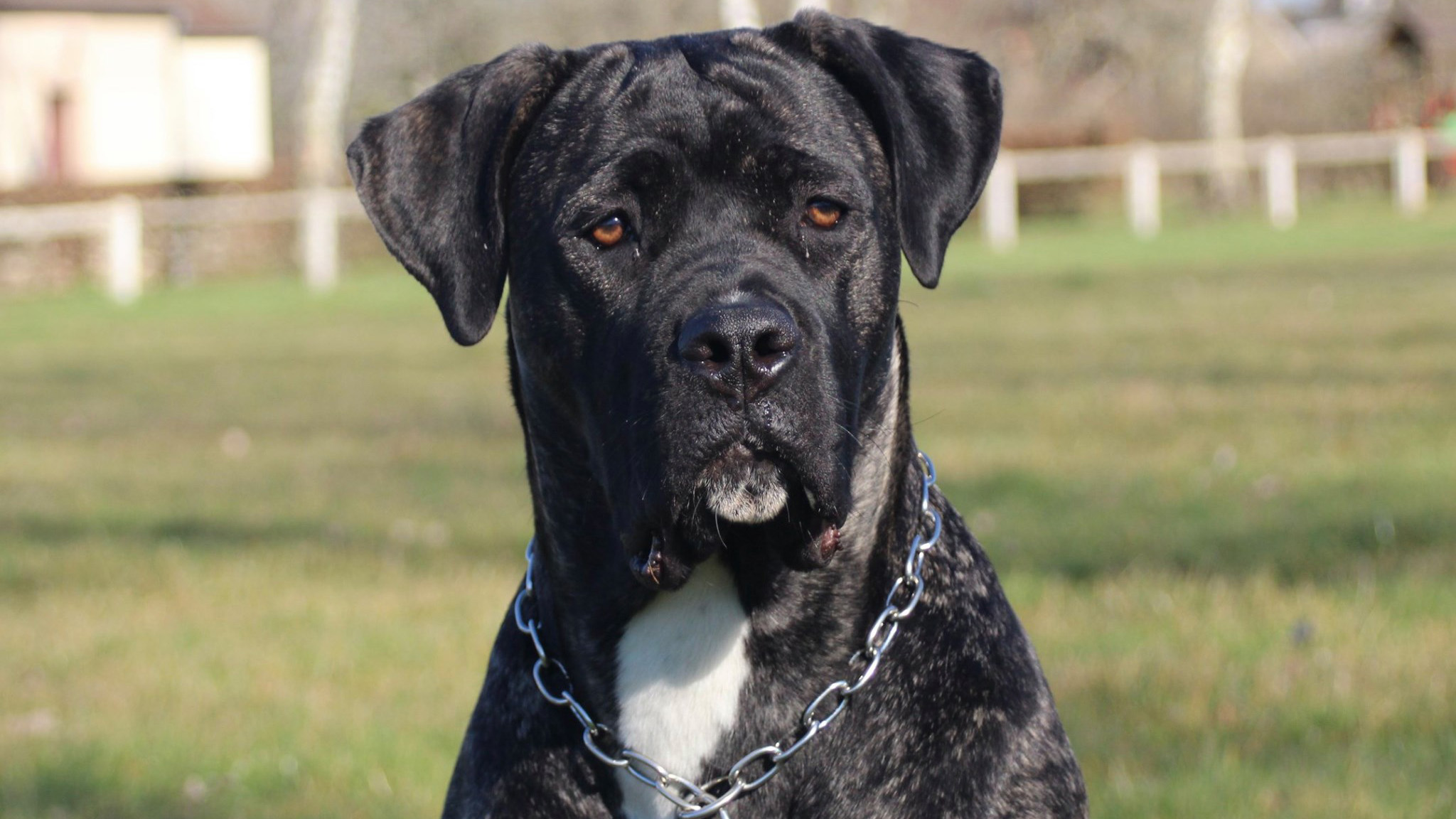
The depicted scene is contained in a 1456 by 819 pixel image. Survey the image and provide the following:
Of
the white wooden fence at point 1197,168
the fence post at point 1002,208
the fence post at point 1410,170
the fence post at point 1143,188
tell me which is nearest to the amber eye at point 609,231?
the white wooden fence at point 1197,168

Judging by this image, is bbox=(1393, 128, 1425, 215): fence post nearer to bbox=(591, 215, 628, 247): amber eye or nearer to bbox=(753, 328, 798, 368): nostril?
bbox=(591, 215, 628, 247): amber eye

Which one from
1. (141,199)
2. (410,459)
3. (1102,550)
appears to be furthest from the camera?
(141,199)

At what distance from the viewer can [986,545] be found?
7.00m

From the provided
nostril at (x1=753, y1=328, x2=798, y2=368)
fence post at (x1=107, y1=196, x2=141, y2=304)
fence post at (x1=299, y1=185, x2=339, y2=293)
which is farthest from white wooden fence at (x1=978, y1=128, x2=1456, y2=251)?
nostril at (x1=753, y1=328, x2=798, y2=368)

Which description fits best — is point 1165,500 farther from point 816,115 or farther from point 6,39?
point 6,39

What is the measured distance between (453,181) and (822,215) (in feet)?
2.58

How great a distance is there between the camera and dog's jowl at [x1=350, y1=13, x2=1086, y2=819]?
316 cm

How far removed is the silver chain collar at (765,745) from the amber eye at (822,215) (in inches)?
26.1

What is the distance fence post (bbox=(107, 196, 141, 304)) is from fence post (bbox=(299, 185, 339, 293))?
2.66 m

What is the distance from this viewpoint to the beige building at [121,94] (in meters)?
44.0

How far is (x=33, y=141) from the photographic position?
44.9m

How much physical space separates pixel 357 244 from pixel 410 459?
24.2 meters

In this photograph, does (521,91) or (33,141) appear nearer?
(521,91)

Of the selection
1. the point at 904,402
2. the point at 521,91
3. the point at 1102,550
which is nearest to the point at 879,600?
the point at 904,402
